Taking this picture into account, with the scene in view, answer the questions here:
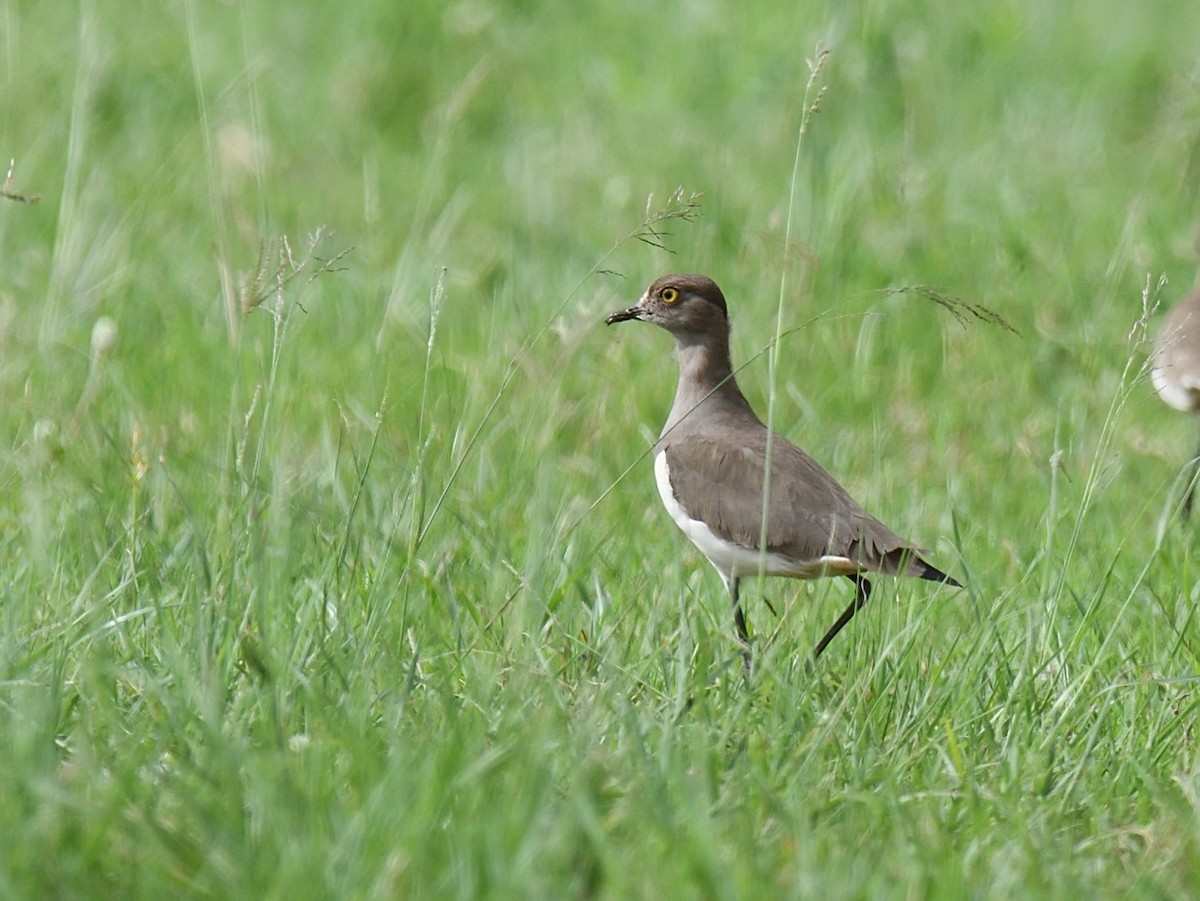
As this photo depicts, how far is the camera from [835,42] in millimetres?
7137

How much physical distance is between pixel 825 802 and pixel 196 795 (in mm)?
1081

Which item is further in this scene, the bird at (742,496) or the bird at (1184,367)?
the bird at (1184,367)

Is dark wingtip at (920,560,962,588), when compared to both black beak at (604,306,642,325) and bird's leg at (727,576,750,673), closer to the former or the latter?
bird's leg at (727,576,750,673)

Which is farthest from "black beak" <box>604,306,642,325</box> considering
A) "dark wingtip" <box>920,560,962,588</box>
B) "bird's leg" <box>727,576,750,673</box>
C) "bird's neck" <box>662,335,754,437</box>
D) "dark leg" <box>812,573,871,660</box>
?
A: "dark wingtip" <box>920,560,962,588</box>

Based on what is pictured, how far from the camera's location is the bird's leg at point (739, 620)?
13.4 feet

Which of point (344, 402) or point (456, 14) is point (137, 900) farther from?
point (456, 14)

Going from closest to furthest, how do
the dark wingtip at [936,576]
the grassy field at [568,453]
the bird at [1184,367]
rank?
the grassy field at [568,453]
the dark wingtip at [936,576]
the bird at [1184,367]

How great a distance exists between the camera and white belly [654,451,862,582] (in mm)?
4598

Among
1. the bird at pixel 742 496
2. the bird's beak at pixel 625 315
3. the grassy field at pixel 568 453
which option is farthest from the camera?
the bird's beak at pixel 625 315

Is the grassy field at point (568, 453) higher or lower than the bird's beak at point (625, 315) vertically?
lower

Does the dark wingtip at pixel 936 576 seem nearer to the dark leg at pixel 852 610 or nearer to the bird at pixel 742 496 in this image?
the bird at pixel 742 496

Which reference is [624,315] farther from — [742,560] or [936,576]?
[936,576]

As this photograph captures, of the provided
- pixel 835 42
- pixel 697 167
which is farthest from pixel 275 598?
pixel 697 167

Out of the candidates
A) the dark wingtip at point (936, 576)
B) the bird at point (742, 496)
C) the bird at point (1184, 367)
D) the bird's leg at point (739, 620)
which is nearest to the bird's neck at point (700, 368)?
the bird at point (742, 496)
